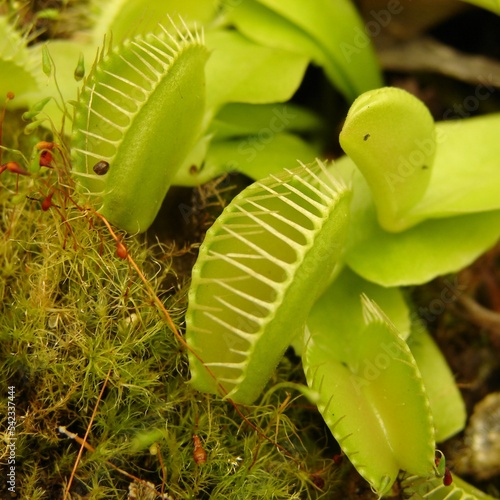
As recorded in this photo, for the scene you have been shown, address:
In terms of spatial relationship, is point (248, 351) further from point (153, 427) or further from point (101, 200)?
point (101, 200)

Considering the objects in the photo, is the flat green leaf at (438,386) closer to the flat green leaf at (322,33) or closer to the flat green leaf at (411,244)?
the flat green leaf at (411,244)

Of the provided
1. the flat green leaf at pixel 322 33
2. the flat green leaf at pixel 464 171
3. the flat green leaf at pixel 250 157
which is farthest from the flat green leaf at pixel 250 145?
the flat green leaf at pixel 464 171

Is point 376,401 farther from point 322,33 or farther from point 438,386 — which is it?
point 322,33

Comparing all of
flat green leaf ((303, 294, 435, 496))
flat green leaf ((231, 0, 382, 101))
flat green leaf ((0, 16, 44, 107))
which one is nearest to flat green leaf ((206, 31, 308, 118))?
flat green leaf ((231, 0, 382, 101))

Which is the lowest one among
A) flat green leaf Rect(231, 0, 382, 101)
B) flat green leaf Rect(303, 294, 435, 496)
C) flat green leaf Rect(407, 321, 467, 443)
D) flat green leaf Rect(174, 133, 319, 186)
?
flat green leaf Rect(407, 321, 467, 443)

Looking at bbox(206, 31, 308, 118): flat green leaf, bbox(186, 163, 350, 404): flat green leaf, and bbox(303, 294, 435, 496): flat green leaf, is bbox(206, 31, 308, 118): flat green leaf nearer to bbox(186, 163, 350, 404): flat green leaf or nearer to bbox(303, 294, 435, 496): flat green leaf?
bbox(186, 163, 350, 404): flat green leaf

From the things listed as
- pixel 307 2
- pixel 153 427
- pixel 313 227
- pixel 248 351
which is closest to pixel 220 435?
pixel 153 427

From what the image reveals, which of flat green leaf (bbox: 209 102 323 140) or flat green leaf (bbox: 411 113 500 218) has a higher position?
flat green leaf (bbox: 209 102 323 140)
